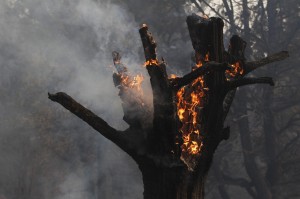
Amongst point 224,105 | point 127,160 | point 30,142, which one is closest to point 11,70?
point 30,142

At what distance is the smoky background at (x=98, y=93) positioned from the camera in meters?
17.5

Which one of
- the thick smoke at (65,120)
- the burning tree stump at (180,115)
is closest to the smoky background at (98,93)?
the thick smoke at (65,120)

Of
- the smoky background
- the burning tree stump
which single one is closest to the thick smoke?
the smoky background

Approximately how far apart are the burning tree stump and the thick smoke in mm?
15019

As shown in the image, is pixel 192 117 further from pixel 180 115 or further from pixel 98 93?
pixel 98 93

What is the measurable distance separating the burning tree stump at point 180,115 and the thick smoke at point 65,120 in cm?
1502

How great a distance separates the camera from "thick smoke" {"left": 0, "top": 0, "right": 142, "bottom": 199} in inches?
895

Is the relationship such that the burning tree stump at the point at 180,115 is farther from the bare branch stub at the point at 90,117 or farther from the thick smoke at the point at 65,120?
the thick smoke at the point at 65,120

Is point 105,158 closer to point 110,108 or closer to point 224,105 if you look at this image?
point 110,108

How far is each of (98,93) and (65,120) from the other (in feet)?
11.9

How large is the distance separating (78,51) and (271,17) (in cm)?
1139

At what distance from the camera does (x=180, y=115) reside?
19.4 feet

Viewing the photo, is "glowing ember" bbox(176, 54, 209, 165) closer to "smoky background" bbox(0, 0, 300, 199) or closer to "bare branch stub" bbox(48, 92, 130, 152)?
"bare branch stub" bbox(48, 92, 130, 152)

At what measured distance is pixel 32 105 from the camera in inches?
1027
